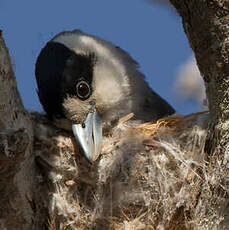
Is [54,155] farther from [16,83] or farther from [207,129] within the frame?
[207,129]

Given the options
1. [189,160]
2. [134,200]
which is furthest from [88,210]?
[189,160]

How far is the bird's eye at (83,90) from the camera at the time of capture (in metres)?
3.14

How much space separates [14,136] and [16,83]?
1.48 ft

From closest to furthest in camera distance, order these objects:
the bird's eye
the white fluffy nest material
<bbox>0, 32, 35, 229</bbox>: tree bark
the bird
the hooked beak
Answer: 1. <bbox>0, 32, 35, 229</bbox>: tree bark
2. the white fluffy nest material
3. the hooked beak
4. the bird
5. the bird's eye

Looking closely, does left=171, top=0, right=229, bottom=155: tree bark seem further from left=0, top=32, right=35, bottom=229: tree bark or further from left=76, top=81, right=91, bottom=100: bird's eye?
left=76, top=81, right=91, bottom=100: bird's eye

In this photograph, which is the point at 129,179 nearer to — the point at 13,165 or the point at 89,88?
the point at 13,165

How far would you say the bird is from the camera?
2.99m

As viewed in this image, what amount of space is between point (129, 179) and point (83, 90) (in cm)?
78

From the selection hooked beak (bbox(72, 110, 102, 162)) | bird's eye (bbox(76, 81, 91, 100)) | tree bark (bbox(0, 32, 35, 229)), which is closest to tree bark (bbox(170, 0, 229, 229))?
hooked beak (bbox(72, 110, 102, 162))

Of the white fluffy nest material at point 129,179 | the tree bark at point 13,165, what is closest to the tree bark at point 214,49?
the white fluffy nest material at point 129,179

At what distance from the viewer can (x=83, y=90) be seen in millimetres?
3186

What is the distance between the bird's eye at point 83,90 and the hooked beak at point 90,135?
0.11m

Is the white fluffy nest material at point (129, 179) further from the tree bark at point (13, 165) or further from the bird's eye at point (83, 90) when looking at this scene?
the bird's eye at point (83, 90)

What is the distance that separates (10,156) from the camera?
80.4 inches
